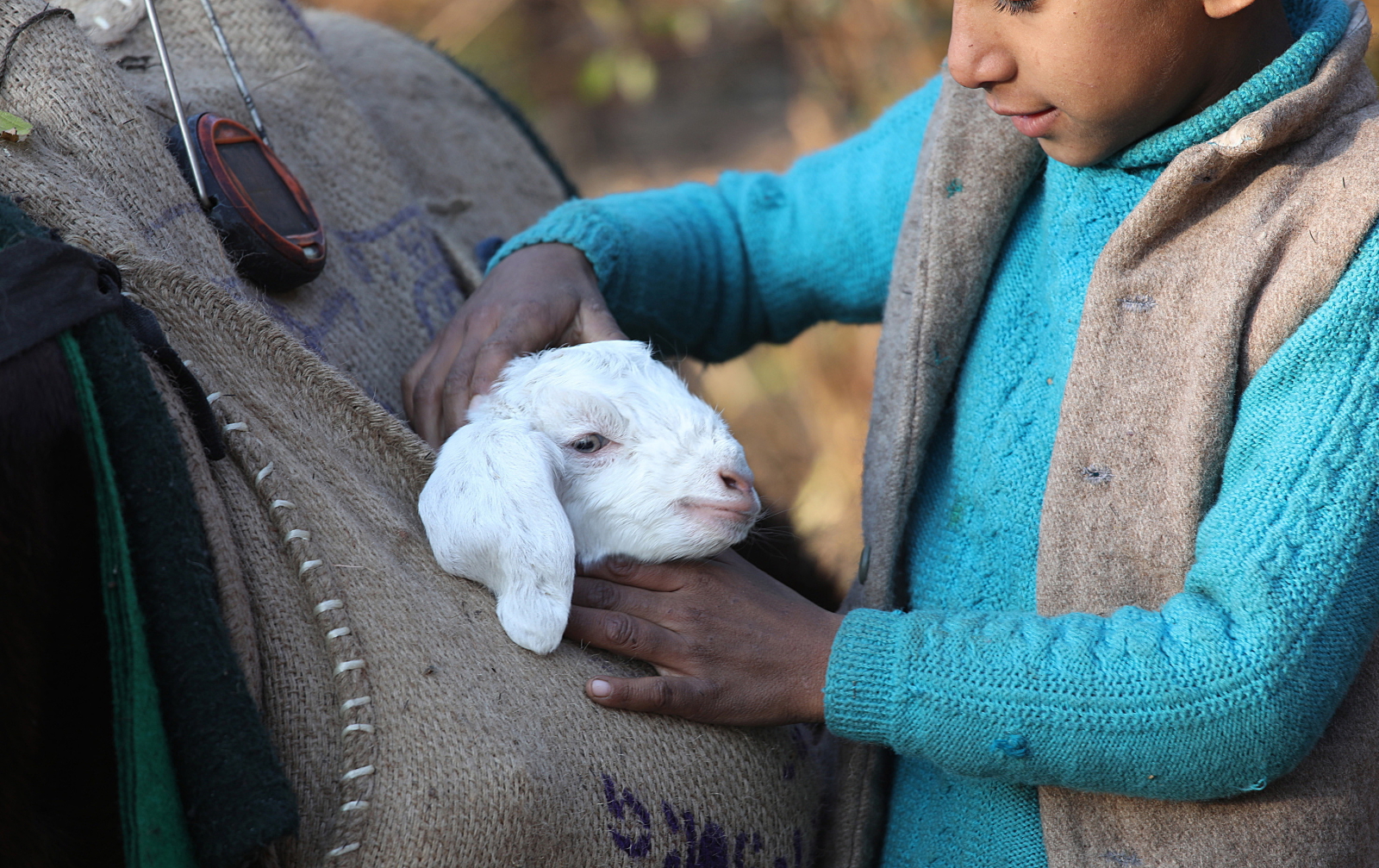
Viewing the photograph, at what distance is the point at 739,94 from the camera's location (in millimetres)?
6203

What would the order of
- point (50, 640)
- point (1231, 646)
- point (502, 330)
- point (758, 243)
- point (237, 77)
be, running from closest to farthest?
point (50, 640) → point (1231, 646) → point (502, 330) → point (237, 77) → point (758, 243)

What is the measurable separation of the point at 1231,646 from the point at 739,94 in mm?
5585

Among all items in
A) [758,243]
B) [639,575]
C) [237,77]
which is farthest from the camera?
[758,243]

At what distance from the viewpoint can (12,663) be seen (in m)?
0.90

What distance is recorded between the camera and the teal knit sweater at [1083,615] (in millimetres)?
1096

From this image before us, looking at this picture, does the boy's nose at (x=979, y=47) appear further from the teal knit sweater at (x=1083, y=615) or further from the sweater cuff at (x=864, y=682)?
the sweater cuff at (x=864, y=682)

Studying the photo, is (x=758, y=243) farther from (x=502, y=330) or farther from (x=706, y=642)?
(x=706, y=642)

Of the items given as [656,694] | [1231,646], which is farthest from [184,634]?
[1231,646]

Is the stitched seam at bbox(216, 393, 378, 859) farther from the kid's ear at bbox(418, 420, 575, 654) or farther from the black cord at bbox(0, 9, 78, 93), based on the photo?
the black cord at bbox(0, 9, 78, 93)

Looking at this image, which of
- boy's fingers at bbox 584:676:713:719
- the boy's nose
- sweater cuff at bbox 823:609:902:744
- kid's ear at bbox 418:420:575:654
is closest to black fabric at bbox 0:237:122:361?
kid's ear at bbox 418:420:575:654

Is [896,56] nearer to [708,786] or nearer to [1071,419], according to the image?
[1071,419]

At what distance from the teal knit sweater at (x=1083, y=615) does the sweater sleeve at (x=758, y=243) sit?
8cm

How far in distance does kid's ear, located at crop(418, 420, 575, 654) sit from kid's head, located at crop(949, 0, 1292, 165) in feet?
2.49

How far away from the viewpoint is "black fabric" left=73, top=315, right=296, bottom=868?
3.06ft
